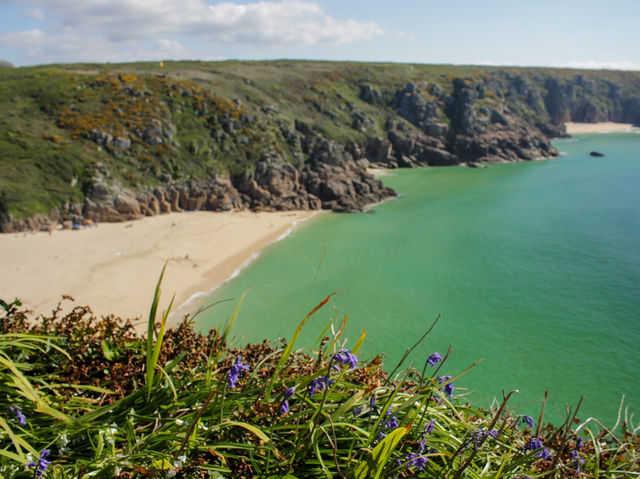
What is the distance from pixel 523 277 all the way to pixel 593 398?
1038 centimetres

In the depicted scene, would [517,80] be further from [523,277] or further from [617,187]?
[523,277]

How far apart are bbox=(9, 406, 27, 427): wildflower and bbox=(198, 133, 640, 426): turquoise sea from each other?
2752 millimetres

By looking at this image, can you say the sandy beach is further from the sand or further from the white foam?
the sand

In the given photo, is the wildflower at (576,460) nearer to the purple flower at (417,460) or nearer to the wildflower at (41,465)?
the purple flower at (417,460)

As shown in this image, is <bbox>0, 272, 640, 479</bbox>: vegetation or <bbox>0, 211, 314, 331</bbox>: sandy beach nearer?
<bbox>0, 272, 640, 479</bbox>: vegetation

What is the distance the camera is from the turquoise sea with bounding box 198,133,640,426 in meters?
14.3

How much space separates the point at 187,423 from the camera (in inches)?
82.1

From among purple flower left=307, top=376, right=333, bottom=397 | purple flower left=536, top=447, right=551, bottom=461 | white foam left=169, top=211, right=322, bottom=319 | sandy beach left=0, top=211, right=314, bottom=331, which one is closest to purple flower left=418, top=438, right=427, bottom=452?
purple flower left=307, top=376, right=333, bottom=397

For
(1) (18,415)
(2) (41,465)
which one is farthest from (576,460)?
(1) (18,415)

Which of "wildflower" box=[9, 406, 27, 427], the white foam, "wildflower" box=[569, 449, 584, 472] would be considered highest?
"wildflower" box=[9, 406, 27, 427]

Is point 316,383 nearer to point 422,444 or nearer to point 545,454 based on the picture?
point 422,444

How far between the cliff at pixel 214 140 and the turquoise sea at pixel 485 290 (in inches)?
316

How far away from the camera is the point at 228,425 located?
2.04m

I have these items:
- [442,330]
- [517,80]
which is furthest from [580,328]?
[517,80]
